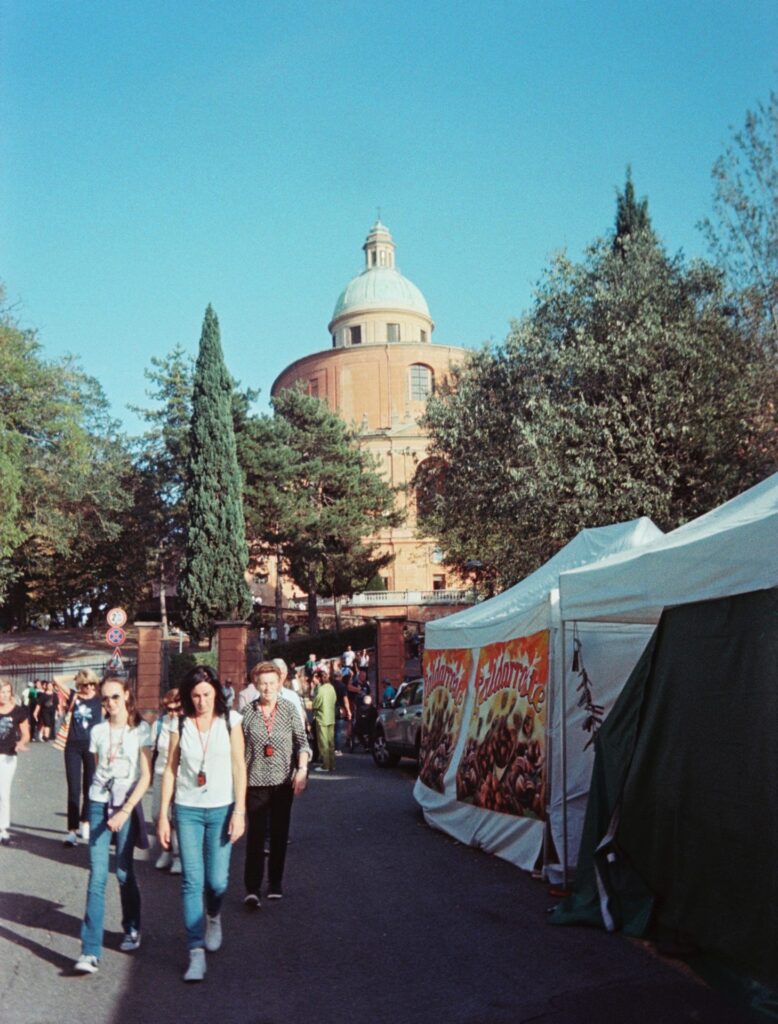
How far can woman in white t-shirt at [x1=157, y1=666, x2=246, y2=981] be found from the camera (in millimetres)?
5996

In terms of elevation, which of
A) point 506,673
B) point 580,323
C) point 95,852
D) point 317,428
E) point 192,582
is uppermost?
point 317,428

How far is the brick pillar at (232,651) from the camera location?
28.8 m

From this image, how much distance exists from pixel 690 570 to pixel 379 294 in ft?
251

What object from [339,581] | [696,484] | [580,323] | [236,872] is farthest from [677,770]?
[339,581]

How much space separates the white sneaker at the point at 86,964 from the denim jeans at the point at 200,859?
542mm

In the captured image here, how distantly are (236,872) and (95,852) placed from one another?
10.7ft

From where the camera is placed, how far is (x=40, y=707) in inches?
1090

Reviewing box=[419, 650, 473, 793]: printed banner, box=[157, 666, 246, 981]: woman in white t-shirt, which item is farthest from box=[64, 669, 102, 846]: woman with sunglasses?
box=[157, 666, 246, 981]: woman in white t-shirt

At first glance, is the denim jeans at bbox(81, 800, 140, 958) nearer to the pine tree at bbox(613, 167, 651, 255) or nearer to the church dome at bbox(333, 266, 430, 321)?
the pine tree at bbox(613, 167, 651, 255)

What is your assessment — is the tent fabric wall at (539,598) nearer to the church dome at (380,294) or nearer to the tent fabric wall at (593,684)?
the tent fabric wall at (593,684)

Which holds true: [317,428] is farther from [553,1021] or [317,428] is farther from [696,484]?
[553,1021]

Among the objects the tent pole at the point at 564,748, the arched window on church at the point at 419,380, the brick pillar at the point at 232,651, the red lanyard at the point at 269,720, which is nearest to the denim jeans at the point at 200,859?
the red lanyard at the point at 269,720

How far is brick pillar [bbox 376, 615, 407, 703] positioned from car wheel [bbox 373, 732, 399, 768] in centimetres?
735

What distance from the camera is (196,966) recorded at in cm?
568
